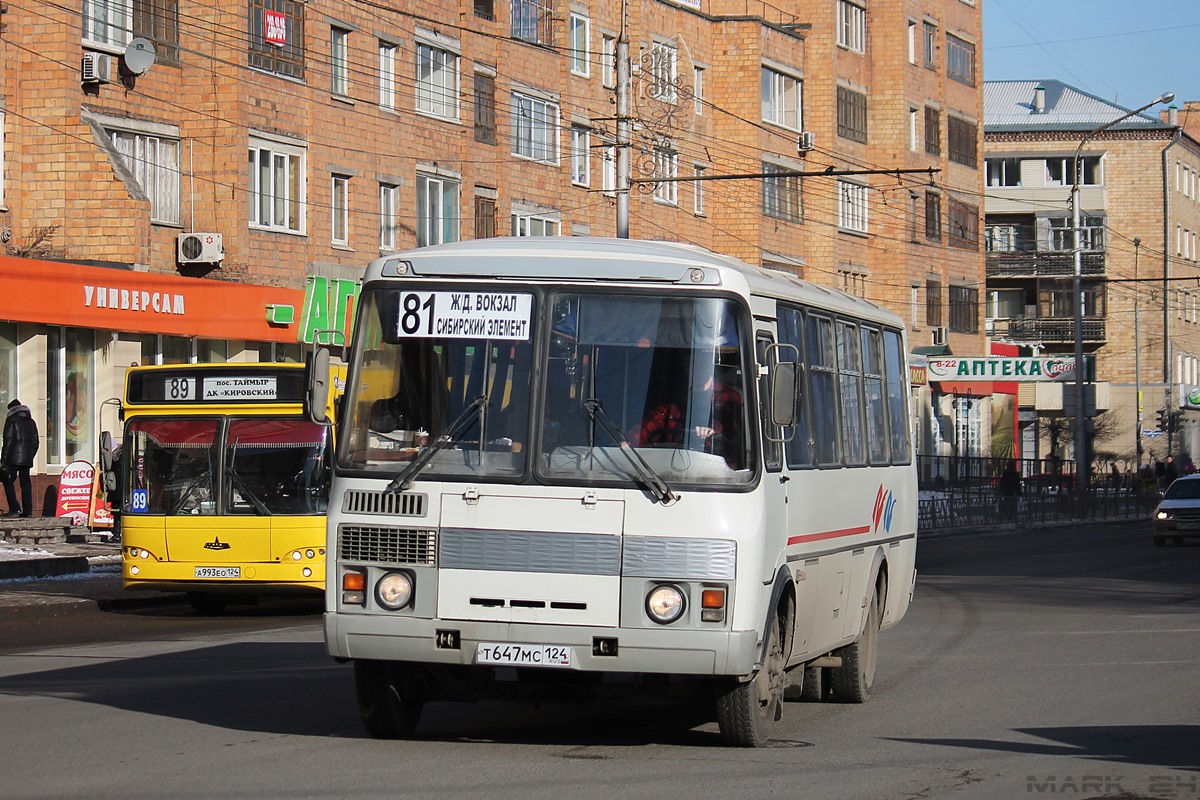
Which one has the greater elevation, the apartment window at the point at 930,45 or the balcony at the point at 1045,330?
the apartment window at the point at 930,45

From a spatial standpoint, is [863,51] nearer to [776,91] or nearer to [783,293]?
[776,91]

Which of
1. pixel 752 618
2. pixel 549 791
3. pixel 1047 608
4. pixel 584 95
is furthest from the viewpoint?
pixel 584 95

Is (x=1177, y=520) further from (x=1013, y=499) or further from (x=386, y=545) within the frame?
(x=386, y=545)

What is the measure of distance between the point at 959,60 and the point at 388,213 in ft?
126

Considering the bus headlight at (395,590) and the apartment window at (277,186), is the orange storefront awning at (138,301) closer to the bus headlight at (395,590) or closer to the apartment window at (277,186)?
the apartment window at (277,186)

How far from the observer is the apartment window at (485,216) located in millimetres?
43375

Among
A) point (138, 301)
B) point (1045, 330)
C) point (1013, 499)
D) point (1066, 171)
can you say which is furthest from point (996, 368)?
point (1066, 171)

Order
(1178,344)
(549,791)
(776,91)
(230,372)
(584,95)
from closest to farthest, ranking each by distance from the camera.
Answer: (549,791), (230,372), (584,95), (776,91), (1178,344)

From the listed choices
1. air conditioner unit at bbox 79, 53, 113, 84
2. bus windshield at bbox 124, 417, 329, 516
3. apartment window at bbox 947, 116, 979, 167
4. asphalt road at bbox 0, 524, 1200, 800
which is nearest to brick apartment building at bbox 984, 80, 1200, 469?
apartment window at bbox 947, 116, 979, 167

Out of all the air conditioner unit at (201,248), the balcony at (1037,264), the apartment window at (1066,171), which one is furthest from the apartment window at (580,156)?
the apartment window at (1066,171)

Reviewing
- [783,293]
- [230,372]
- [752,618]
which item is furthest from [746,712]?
[230,372]

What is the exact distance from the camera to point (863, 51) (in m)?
66.2

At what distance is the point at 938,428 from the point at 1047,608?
49517 millimetres

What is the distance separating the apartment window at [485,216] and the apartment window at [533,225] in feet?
1.96
